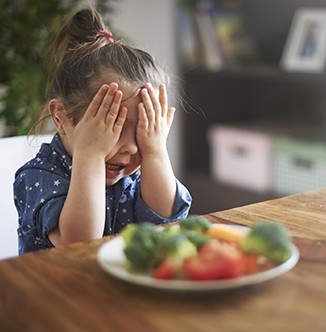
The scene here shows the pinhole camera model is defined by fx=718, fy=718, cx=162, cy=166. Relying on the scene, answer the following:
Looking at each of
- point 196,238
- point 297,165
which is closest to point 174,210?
point 196,238

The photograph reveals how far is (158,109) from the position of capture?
3.86 feet

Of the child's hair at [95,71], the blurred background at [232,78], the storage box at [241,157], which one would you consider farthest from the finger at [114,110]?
the storage box at [241,157]

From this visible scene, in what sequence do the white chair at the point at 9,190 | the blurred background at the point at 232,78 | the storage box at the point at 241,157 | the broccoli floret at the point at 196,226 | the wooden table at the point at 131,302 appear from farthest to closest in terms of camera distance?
the storage box at the point at 241,157, the blurred background at the point at 232,78, the white chair at the point at 9,190, the broccoli floret at the point at 196,226, the wooden table at the point at 131,302

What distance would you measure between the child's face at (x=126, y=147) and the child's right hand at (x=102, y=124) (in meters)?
0.04

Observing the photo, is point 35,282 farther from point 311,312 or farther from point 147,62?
point 147,62

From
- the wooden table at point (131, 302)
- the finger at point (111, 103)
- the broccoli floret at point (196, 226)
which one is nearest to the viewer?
the wooden table at point (131, 302)

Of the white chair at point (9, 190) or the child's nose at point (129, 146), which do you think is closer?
the child's nose at point (129, 146)

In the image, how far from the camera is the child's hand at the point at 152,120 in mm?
1157

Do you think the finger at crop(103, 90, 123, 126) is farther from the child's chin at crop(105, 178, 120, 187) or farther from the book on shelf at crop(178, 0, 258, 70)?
the book on shelf at crop(178, 0, 258, 70)

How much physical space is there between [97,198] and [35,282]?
32cm

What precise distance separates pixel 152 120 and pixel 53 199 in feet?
0.67

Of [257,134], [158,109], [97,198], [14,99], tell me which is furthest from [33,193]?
[257,134]

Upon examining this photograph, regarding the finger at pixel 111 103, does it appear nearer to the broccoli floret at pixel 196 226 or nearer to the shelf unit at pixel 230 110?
the broccoli floret at pixel 196 226

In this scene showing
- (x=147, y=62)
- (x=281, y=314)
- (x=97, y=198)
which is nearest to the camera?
(x=281, y=314)
